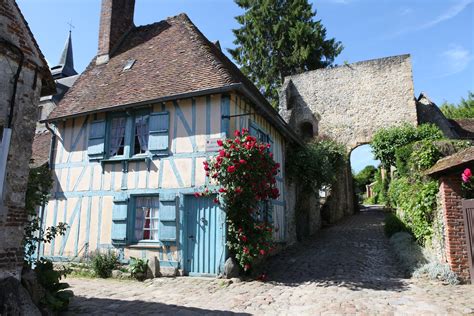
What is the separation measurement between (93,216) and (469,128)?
18.6 metres

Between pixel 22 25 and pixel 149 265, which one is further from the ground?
pixel 22 25

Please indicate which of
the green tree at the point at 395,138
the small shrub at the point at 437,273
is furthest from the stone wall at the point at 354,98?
the small shrub at the point at 437,273

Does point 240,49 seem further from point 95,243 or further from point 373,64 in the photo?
point 95,243

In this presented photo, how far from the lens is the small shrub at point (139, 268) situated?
7125 mm

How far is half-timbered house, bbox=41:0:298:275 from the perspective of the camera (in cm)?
735

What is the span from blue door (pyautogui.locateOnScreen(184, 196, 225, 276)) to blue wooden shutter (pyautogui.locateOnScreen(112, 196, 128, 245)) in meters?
1.50

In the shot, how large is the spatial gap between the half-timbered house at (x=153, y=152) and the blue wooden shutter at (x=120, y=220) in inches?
0.9

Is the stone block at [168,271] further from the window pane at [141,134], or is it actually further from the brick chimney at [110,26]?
the brick chimney at [110,26]

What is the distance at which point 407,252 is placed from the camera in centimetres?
764

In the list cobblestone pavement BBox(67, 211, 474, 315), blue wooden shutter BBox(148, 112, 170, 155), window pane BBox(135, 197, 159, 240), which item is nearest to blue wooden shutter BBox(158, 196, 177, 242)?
window pane BBox(135, 197, 159, 240)

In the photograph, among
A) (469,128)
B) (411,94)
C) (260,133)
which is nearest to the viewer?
(260,133)

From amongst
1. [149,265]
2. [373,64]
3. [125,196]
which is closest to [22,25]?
[125,196]

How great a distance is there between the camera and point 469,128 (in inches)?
720

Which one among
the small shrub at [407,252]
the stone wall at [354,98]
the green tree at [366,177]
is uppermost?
the stone wall at [354,98]
